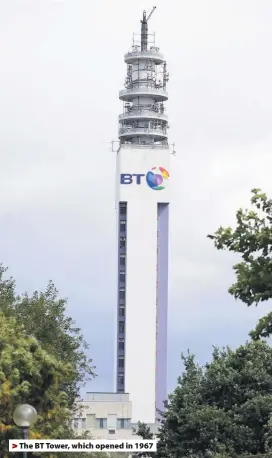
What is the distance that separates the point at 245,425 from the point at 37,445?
2740cm

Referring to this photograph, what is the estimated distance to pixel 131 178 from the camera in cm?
16050

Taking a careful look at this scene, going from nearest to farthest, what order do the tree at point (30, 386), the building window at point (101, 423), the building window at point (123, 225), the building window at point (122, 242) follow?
1. the tree at point (30, 386)
2. the building window at point (101, 423)
3. the building window at point (123, 225)
4. the building window at point (122, 242)

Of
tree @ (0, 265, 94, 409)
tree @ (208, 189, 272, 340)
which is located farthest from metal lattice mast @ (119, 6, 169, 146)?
tree @ (208, 189, 272, 340)

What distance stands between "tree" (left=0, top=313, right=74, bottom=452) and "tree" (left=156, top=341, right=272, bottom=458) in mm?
14558

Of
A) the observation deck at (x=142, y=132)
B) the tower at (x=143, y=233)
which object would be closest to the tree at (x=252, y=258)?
the tower at (x=143, y=233)

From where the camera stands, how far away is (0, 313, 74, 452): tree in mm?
41625

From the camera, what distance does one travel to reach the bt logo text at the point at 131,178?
16025cm

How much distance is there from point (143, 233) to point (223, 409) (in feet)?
321

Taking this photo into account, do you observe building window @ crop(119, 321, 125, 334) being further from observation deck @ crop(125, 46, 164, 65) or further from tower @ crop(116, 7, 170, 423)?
observation deck @ crop(125, 46, 164, 65)

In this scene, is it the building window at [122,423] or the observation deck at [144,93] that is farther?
the observation deck at [144,93]

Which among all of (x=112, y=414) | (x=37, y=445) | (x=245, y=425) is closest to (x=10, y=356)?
(x=37, y=445)

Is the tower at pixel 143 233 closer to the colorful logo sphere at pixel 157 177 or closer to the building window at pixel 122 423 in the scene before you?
the colorful logo sphere at pixel 157 177

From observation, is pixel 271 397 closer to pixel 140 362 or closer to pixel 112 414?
pixel 112 414

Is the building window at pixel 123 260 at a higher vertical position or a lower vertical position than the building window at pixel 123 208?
lower
